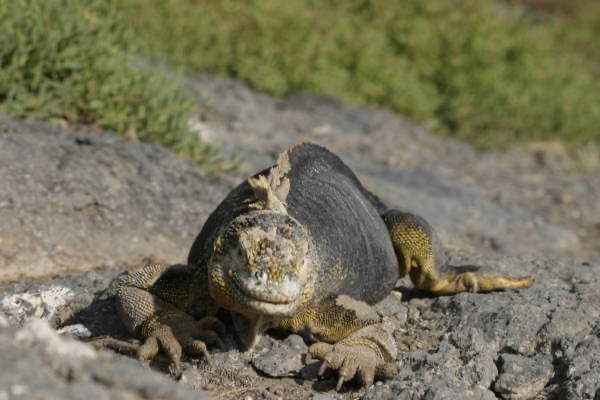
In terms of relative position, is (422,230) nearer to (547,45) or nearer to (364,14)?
(364,14)

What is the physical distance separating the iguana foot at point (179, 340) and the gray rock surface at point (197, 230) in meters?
0.07

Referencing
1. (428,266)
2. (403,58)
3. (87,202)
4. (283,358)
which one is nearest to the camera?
(283,358)

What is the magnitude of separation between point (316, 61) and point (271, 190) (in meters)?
7.05

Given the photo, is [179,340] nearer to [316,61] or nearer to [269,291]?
[269,291]

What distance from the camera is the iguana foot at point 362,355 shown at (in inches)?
147

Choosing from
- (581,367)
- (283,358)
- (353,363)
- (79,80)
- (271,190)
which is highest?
(271,190)

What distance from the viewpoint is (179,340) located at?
151 inches

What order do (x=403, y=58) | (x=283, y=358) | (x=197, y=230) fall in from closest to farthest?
1. (x=283, y=358)
2. (x=197, y=230)
3. (x=403, y=58)

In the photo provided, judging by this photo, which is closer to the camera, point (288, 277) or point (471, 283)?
point (288, 277)

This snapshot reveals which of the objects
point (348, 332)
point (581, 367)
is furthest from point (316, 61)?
point (581, 367)

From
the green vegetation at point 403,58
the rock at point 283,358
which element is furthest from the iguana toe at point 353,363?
the green vegetation at point 403,58

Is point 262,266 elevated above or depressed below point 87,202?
above

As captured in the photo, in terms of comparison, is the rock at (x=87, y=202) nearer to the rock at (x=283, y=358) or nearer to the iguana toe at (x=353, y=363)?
the rock at (x=283, y=358)

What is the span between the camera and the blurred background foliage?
650 cm
